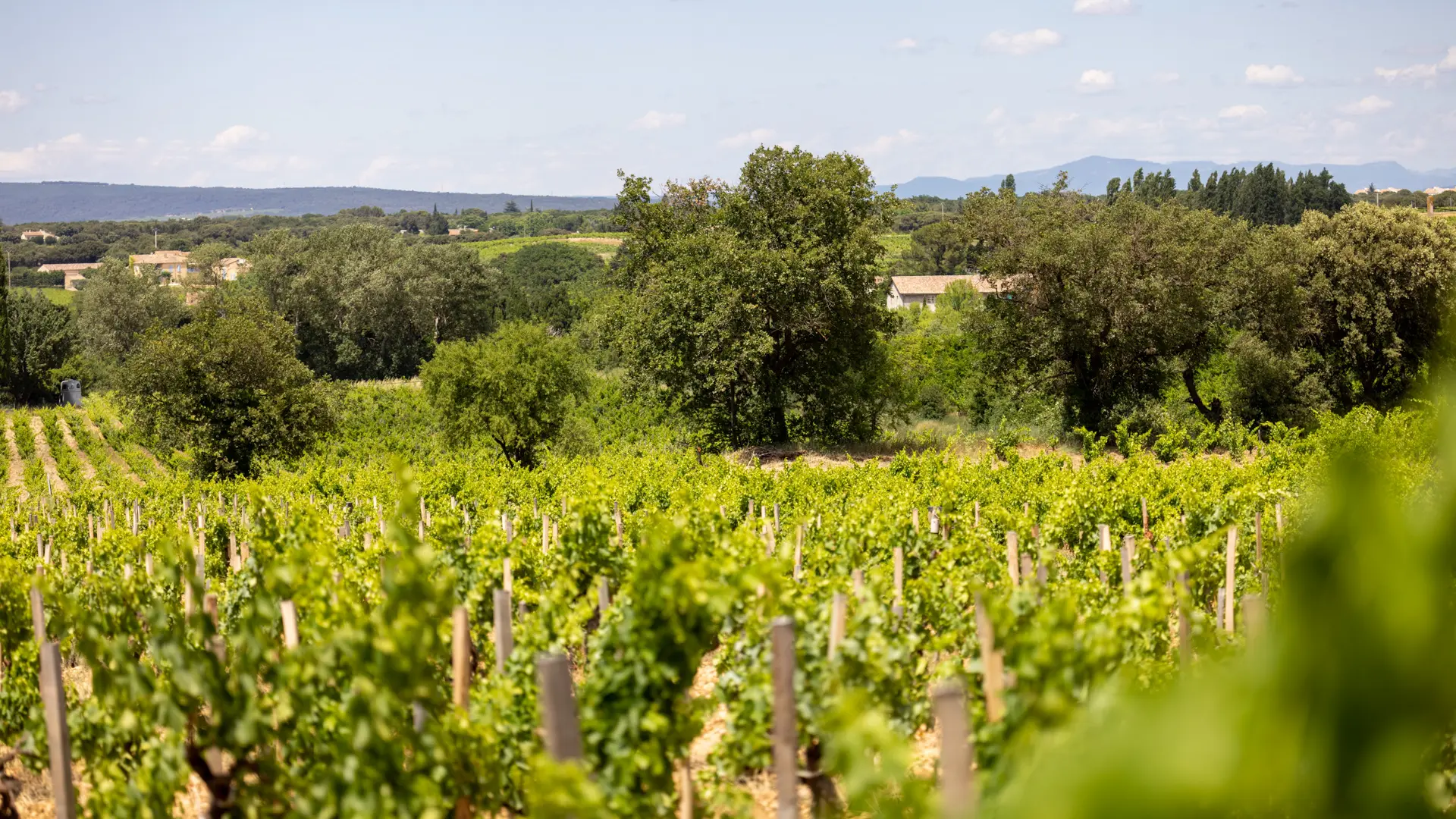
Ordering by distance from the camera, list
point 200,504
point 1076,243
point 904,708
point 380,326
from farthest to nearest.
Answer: point 380,326
point 1076,243
point 200,504
point 904,708

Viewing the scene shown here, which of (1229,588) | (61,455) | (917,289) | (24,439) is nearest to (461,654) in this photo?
(1229,588)

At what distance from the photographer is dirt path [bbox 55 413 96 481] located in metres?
34.0

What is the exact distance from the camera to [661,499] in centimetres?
1563

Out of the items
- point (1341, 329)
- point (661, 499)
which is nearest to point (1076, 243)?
point (1341, 329)

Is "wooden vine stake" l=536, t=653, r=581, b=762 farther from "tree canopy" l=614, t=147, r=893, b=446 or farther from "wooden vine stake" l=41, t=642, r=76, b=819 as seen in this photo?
"tree canopy" l=614, t=147, r=893, b=446

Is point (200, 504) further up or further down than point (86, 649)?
further down

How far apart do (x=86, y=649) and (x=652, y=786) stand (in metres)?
2.66

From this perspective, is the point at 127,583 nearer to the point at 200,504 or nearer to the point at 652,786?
the point at 652,786

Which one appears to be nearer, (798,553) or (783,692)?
(783,692)

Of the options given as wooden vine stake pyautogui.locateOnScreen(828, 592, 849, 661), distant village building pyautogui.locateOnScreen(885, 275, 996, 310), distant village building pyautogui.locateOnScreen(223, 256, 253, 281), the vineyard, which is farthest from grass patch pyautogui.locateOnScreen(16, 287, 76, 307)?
wooden vine stake pyautogui.locateOnScreen(828, 592, 849, 661)

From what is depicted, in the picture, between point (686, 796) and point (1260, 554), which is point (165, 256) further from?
point (686, 796)

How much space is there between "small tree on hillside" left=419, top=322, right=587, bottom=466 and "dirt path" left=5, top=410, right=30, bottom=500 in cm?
1232

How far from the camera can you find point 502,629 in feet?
17.8

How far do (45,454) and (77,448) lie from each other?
1.61 m
